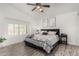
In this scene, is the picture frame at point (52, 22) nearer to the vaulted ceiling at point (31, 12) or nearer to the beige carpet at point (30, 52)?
the vaulted ceiling at point (31, 12)

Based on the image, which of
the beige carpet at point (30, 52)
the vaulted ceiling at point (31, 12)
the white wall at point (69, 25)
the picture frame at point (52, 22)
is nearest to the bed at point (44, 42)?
the beige carpet at point (30, 52)

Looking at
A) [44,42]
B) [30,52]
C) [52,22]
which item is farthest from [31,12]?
[30,52]

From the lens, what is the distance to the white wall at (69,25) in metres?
3.38

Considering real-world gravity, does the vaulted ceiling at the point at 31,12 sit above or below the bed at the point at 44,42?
above

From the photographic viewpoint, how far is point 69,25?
3617mm

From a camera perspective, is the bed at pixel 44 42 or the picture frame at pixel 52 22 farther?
the picture frame at pixel 52 22

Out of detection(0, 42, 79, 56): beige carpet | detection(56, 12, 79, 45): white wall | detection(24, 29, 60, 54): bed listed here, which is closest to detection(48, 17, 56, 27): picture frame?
detection(56, 12, 79, 45): white wall

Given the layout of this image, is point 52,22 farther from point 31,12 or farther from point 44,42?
point 44,42

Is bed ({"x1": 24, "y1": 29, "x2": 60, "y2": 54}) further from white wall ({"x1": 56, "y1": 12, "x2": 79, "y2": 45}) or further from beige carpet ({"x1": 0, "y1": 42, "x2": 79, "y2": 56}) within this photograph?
white wall ({"x1": 56, "y1": 12, "x2": 79, "y2": 45})

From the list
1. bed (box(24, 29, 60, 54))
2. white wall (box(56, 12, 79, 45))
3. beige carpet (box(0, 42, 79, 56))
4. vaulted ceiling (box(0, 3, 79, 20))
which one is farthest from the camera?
white wall (box(56, 12, 79, 45))

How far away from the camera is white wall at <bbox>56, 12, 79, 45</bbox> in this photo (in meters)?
3.38

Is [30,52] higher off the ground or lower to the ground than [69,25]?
lower

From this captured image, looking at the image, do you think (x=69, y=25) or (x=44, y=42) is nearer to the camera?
(x=44, y=42)

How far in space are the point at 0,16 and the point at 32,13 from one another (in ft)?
5.03
